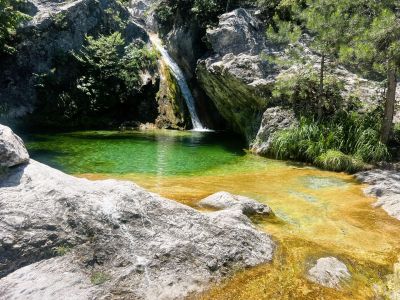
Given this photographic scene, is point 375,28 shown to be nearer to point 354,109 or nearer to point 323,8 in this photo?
point 323,8

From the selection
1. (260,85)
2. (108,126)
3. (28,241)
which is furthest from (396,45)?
(108,126)

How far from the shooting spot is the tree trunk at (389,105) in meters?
12.5

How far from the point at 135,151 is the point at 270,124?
5.72 meters

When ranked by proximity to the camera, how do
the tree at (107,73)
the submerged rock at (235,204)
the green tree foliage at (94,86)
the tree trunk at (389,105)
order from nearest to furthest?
1. the submerged rock at (235,204)
2. the tree trunk at (389,105)
3. the green tree foliage at (94,86)
4. the tree at (107,73)

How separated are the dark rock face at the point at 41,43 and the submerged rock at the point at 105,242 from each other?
17.8m

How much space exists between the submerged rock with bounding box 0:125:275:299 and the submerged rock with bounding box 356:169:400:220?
4122 mm

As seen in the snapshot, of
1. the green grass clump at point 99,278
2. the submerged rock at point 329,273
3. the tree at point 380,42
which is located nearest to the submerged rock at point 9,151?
the green grass clump at point 99,278

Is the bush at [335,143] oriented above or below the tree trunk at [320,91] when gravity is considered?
below

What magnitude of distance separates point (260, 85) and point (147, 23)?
2020 centimetres

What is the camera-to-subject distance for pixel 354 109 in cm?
1466

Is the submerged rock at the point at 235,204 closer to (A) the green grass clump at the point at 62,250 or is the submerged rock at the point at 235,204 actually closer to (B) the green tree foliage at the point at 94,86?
(A) the green grass clump at the point at 62,250

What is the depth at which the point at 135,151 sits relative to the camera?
14.9 metres

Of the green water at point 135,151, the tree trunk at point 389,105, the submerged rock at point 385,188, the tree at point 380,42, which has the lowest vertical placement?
the green water at point 135,151

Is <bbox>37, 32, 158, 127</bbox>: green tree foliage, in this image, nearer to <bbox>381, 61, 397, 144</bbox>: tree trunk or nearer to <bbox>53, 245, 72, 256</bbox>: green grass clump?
<bbox>381, 61, 397, 144</bbox>: tree trunk
